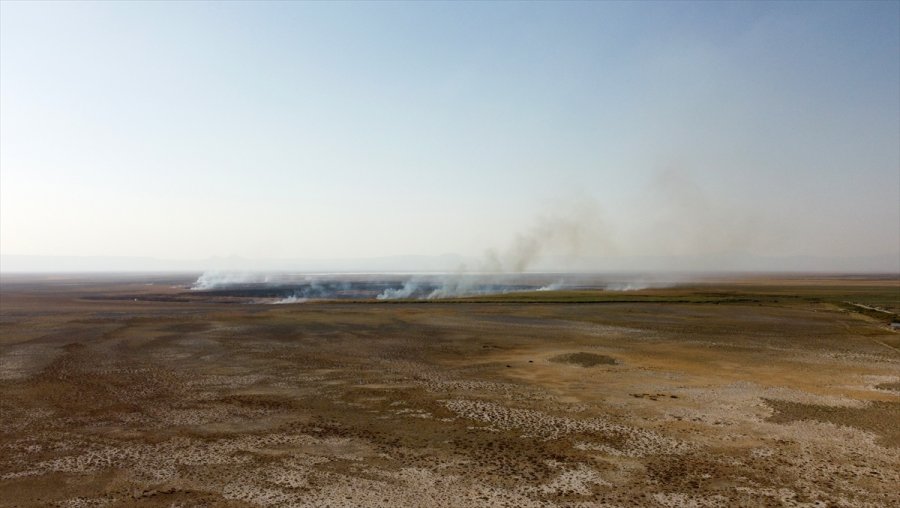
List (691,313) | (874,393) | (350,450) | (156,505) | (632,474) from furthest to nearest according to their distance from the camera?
(691,313) → (874,393) → (350,450) → (632,474) → (156,505)

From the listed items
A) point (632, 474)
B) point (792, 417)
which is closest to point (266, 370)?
point (632, 474)

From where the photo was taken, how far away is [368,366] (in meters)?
33.5

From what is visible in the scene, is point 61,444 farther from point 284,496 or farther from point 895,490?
point 895,490

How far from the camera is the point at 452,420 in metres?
21.7

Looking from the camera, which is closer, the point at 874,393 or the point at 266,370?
the point at 874,393

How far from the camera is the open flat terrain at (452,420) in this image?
15211 mm

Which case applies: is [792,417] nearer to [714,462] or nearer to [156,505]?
[714,462]

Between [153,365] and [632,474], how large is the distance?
31.3m

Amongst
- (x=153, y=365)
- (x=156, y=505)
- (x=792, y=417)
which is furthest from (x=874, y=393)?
(x=153, y=365)

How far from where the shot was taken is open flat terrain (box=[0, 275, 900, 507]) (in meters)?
15.2

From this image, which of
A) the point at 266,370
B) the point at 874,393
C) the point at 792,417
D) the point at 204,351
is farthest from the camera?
the point at 204,351

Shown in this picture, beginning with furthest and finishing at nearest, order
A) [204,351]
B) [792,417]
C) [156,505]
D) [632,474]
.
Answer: [204,351]
[792,417]
[632,474]
[156,505]

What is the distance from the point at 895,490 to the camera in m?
14.8

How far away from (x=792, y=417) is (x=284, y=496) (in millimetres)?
20902
